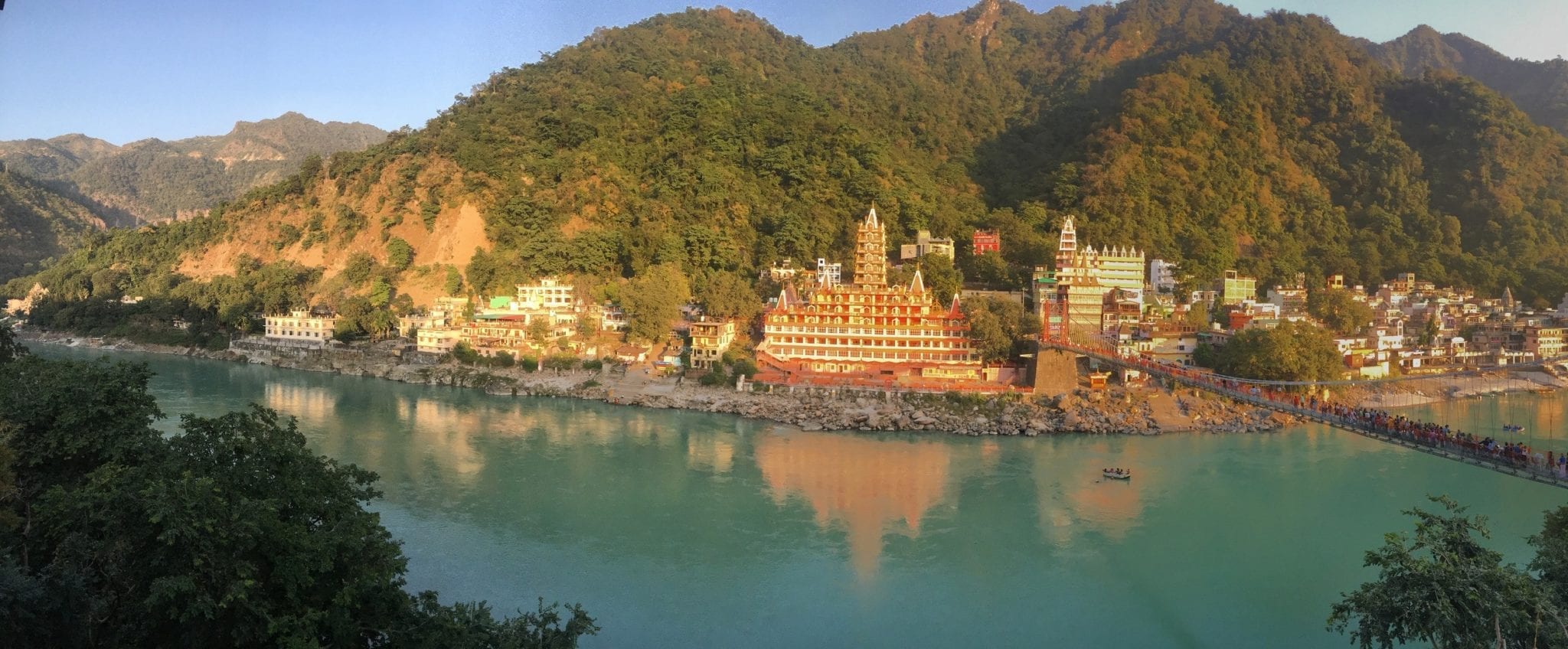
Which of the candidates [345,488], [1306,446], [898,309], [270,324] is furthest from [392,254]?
[1306,446]

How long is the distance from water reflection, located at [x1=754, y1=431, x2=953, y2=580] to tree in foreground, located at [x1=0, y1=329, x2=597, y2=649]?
13.8 ft

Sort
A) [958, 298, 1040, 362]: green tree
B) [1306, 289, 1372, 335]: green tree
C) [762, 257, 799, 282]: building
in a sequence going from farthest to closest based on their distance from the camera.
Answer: [762, 257, 799, 282]: building → [1306, 289, 1372, 335]: green tree → [958, 298, 1040, 362]: green tree

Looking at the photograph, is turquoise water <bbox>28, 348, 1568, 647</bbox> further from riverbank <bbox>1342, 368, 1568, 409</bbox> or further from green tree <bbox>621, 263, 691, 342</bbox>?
green tree <bbox>621, 263, 691, 342</bbox>

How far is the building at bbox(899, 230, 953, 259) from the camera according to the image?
21.1m

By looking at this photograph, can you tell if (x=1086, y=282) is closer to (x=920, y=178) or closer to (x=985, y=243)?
(x=985, y=243)

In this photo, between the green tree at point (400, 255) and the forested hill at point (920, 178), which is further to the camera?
the green tree at point (400, 255)

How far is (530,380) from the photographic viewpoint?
1709cm

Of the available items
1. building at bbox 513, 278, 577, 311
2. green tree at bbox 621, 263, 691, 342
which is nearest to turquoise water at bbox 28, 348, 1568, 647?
green tree at bbox 621, 263, 691, 342

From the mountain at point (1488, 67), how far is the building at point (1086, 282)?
1701 centimetres

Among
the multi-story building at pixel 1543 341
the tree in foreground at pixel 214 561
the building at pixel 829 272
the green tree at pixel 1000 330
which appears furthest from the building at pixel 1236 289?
the tree in foreground at pixel 214 561

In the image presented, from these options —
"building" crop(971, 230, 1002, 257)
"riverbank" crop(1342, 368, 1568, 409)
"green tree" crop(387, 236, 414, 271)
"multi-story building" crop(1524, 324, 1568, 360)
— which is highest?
"building" crop(971, 230, 1002, 257)

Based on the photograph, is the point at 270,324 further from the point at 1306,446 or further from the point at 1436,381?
the point at 1436,381

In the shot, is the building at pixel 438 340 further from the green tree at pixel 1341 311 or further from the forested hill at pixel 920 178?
the green tree at pixel 1341 311

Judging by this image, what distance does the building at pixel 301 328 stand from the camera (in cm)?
2106
